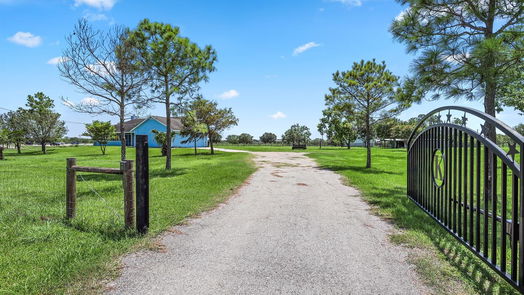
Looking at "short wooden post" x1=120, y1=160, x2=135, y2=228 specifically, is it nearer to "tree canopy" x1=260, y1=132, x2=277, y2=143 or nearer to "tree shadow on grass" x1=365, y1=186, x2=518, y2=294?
"tree shadow on grass" x1=365, y1=186, x2=518, y2=294

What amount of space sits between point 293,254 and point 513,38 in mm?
6863

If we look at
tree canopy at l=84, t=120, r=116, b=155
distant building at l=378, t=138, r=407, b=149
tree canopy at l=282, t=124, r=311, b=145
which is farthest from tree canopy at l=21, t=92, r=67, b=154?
distant building at l=378, t=138, r=407, b=149

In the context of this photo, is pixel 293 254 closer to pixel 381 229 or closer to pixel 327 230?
pixel 327 230

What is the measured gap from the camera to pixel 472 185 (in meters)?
3.34

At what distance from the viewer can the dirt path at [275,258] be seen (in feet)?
9.25

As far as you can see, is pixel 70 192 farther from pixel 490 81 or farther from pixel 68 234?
pixel 490 81

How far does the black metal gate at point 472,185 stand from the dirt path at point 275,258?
0.88 metres

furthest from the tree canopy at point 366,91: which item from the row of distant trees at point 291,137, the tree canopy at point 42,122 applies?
the row of distant trees at point 291,137

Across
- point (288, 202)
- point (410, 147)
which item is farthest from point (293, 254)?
point (410, 147)

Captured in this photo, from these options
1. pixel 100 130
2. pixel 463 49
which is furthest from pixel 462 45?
pixel 100 130

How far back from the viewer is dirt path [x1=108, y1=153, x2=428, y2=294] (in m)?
2.82

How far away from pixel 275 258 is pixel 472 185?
2.55 metres

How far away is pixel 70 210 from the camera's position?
5023 mm

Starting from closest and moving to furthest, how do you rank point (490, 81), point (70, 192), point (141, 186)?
1. point (141, 186)
2. point (70, 192)
3. point (490, 81)
